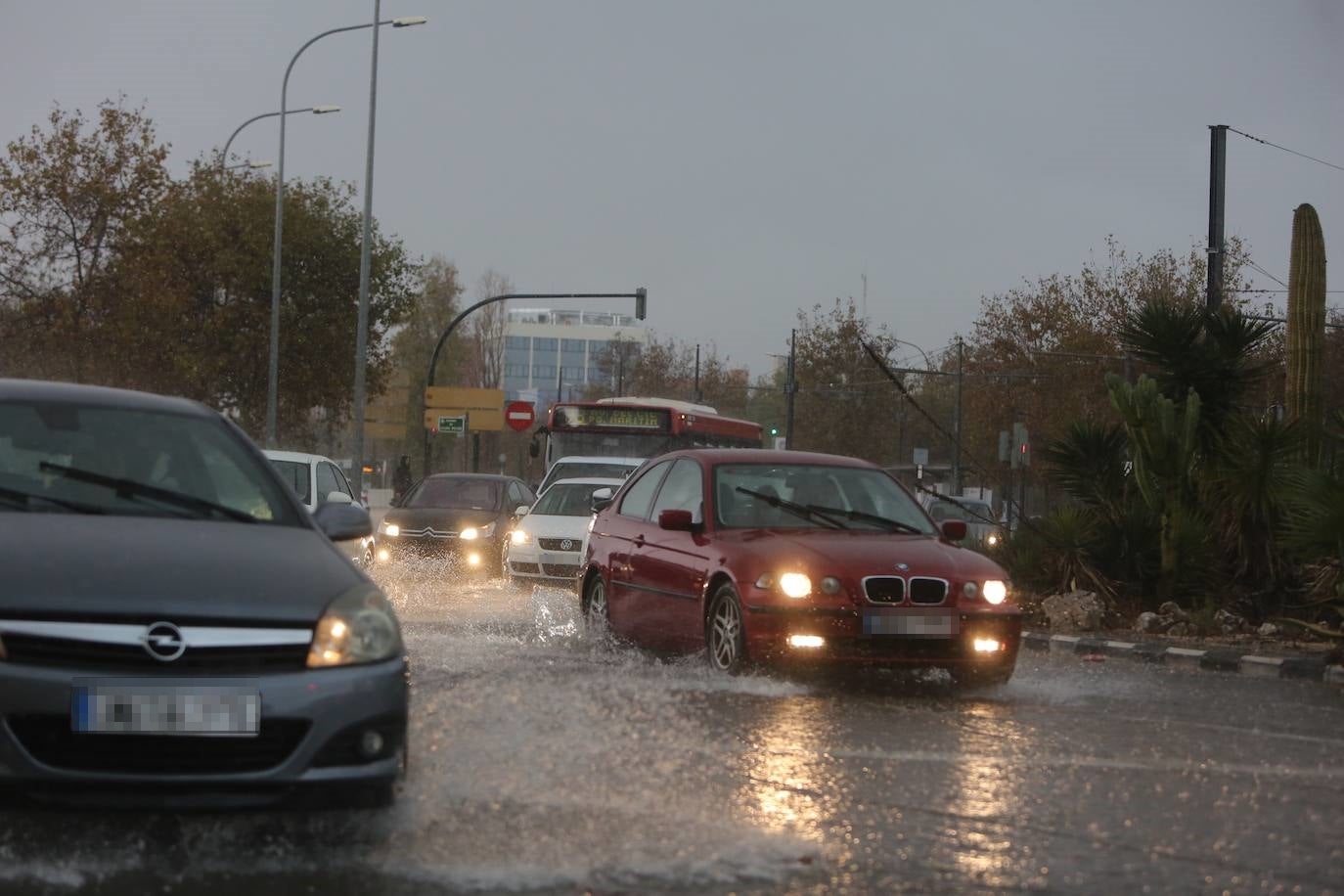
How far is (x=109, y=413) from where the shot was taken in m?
7.07

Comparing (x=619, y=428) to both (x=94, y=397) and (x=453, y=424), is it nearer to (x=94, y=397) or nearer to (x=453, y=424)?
(x=453, y=424)

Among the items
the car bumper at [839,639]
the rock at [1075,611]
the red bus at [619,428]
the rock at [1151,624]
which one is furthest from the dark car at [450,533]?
the car bumper at [839,639]

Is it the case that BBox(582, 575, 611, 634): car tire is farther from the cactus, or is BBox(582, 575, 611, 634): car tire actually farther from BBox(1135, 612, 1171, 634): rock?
the cactus

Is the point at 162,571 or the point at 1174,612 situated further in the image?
the point at 1174,612

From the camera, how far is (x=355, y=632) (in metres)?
5.72

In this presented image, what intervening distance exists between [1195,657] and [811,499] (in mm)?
3788

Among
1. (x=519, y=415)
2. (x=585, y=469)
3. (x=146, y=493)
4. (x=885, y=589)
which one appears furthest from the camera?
(x=519, y=415)

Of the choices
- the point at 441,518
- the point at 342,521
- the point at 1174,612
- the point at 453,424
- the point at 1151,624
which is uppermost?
the point at 453,424

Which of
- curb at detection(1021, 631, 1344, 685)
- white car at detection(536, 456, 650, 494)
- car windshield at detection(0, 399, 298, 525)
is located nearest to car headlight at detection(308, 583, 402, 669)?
car windshield at detection(0, 399, 298, 525)

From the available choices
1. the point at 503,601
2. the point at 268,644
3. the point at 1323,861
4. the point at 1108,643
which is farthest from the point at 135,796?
the point at 503,601

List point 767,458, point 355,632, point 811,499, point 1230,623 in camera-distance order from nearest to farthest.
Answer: point 355,632 → point 811,499 → point 767,458 → point 1230,623

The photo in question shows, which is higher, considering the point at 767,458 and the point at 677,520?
the point at 767,458

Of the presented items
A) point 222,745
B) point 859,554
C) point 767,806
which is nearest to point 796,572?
point 859,554

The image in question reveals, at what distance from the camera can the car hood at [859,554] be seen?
1030cm
